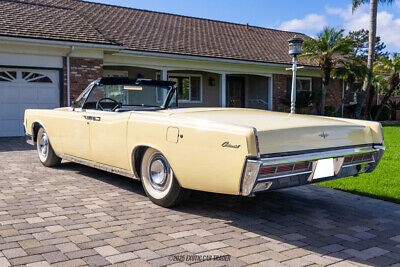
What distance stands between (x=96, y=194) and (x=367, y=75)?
18.1 meters

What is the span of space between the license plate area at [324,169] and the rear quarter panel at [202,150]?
0.85 m

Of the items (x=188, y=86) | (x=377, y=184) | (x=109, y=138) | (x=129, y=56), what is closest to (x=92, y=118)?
(x=109, y=138)

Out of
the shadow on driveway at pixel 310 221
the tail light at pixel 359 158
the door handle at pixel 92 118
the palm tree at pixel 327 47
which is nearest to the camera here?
the shadow on driveway at pixel 310 221

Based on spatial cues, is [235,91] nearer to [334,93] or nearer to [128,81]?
[334,93]

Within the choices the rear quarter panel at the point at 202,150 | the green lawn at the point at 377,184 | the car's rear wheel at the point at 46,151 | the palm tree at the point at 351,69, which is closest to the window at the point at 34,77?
the car's rear wheel at the point at 46,151

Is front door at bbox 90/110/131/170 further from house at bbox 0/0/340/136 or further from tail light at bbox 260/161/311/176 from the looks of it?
house at bbox 0/0/340/136

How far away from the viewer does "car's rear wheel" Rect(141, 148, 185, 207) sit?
4137 millimetres

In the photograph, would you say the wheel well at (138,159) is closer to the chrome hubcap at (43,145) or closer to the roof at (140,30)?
the chrome hubcap at (43,145)

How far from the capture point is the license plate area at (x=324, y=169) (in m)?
3.79

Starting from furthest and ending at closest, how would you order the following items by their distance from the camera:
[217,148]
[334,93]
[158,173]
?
[334,93]
[158,173]
[217,148]

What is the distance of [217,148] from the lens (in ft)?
11.6

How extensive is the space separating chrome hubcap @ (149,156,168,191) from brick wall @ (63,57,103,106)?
9425mm

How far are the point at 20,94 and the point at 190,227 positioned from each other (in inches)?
406

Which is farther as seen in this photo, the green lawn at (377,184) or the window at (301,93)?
the window at (301,93)
